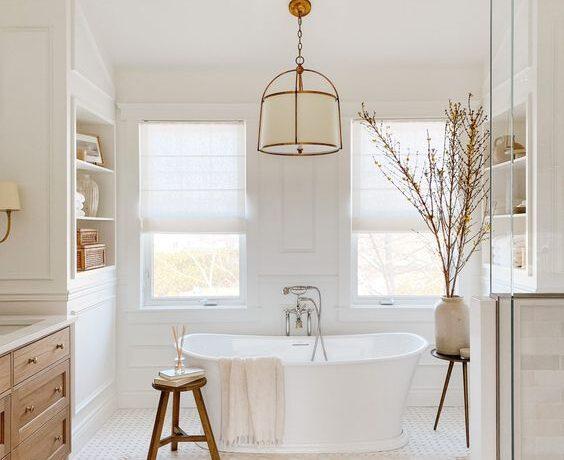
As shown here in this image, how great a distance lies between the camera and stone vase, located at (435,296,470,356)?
323cm

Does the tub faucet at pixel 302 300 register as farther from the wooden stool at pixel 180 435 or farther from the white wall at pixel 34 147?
the white wall at pixel 34 147

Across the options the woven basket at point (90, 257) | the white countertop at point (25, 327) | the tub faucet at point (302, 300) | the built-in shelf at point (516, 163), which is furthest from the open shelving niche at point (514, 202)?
the woven basket at point (90, 257)

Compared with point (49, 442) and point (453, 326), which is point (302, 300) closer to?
point (453, 326)

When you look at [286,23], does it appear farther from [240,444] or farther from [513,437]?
[513,437]

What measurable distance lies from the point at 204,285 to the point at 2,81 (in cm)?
199

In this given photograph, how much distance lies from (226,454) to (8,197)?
6.31ft

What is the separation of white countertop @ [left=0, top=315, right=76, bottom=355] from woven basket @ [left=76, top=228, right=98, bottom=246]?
2.04 feet

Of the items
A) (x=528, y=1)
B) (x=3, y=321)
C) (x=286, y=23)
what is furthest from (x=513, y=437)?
(x=286, y=23)

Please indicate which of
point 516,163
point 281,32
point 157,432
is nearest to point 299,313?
point 157,432

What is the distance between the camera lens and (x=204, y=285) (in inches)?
165

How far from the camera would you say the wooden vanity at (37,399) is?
220 centimetres

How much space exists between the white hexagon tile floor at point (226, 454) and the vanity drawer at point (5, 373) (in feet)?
3.90

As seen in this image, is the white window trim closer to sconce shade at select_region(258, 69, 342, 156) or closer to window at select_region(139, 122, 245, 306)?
window at select_region(139, 122, 245, 306)

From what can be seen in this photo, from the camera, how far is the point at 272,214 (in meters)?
4.05
